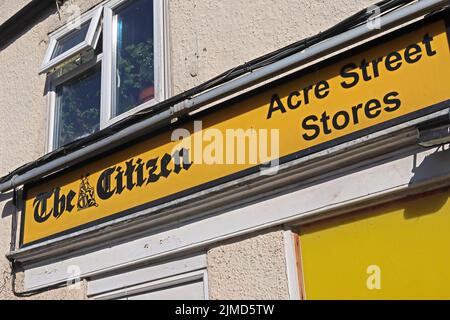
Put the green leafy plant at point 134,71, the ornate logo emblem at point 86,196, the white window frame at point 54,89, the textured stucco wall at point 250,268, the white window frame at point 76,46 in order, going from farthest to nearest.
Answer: the white window frame at point 54,89
the white window frame at point 76,46
the green leafy plant at point 134,71
the ornate logo emblem at point 86,196
the textured stucco wall at point 250,268

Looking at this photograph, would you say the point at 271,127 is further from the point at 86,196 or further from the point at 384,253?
the point at 86,196

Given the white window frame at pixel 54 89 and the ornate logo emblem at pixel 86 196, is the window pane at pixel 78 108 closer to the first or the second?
the white window frame at pixel 54 89

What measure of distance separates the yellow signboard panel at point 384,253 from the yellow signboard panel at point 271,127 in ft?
1.40

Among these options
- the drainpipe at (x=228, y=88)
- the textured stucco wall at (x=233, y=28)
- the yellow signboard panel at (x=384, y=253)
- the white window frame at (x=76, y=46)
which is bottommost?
the yellow signboard panel at (x=384, y=253)

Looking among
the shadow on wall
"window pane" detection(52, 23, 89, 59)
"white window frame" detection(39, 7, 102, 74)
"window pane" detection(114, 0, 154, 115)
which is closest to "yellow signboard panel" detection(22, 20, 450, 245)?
the shadow on wall

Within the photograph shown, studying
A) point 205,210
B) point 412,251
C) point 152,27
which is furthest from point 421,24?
point 152,27

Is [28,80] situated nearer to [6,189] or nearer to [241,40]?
[6,189]

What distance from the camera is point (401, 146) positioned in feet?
9.70

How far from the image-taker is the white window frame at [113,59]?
13.9 ft

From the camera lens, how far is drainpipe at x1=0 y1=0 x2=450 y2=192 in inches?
121

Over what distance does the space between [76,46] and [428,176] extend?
10.2ft

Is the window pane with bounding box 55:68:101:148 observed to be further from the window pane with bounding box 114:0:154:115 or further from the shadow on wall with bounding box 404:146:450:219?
the shadow on wall with bounding box 404:146:450:219

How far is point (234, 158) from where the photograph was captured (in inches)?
138

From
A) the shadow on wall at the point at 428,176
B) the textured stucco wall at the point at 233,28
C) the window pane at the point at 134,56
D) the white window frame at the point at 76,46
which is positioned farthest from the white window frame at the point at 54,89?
the shadow on wall at the point at 428,176
